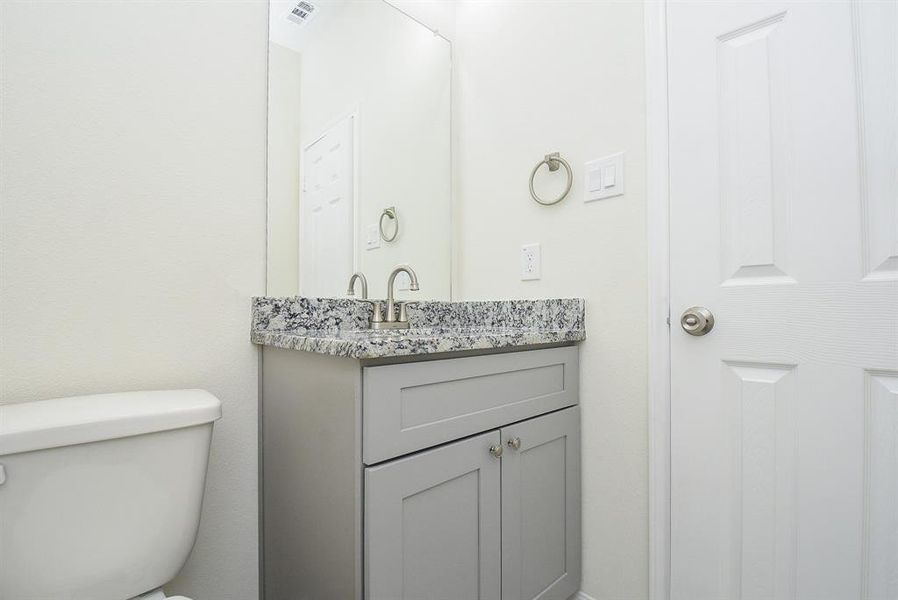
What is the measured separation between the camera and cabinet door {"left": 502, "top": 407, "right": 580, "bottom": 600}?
1.08 metres

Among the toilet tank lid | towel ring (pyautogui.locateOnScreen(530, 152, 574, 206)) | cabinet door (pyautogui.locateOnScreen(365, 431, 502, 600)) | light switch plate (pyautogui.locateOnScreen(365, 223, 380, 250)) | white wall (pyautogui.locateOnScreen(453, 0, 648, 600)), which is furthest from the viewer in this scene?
light switch plate (pyautogui.locateOnScreen(365, 223, 380, 250))

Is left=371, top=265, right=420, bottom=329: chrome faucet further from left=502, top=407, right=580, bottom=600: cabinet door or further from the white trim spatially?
the white trim

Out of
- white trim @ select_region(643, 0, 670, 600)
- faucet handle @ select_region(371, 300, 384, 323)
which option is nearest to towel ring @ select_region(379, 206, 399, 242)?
faucet handle @ select_region(371, 300, 384, 323)

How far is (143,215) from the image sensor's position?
102 centimetres

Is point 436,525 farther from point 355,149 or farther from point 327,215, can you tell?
point 355,149

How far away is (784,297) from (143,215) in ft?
4.74

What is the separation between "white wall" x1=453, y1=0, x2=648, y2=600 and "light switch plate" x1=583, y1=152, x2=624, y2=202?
0.07 feet

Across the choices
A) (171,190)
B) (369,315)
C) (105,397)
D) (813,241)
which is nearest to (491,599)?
(369,315)

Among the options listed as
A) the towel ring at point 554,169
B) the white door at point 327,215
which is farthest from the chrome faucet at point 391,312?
the towel ring at point 554,169

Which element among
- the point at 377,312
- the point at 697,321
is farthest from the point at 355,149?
the point at 697,321

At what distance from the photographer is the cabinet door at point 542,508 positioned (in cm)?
108

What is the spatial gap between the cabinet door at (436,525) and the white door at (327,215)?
2.12 feet

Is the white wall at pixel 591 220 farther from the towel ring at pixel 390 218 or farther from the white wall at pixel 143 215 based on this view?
the white wall at pixel 143 215

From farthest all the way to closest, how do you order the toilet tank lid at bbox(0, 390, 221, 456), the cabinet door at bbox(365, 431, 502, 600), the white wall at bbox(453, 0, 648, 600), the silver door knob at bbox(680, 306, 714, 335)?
the white wall at bbox(453, 0, 648, 600)
the silver door knob at bbox(680, 306, 714, 335)
the cabinet door at bbox(365, 431, 502, 600)
the toilet tank lid at bbox(0, 390, 221, 456)
